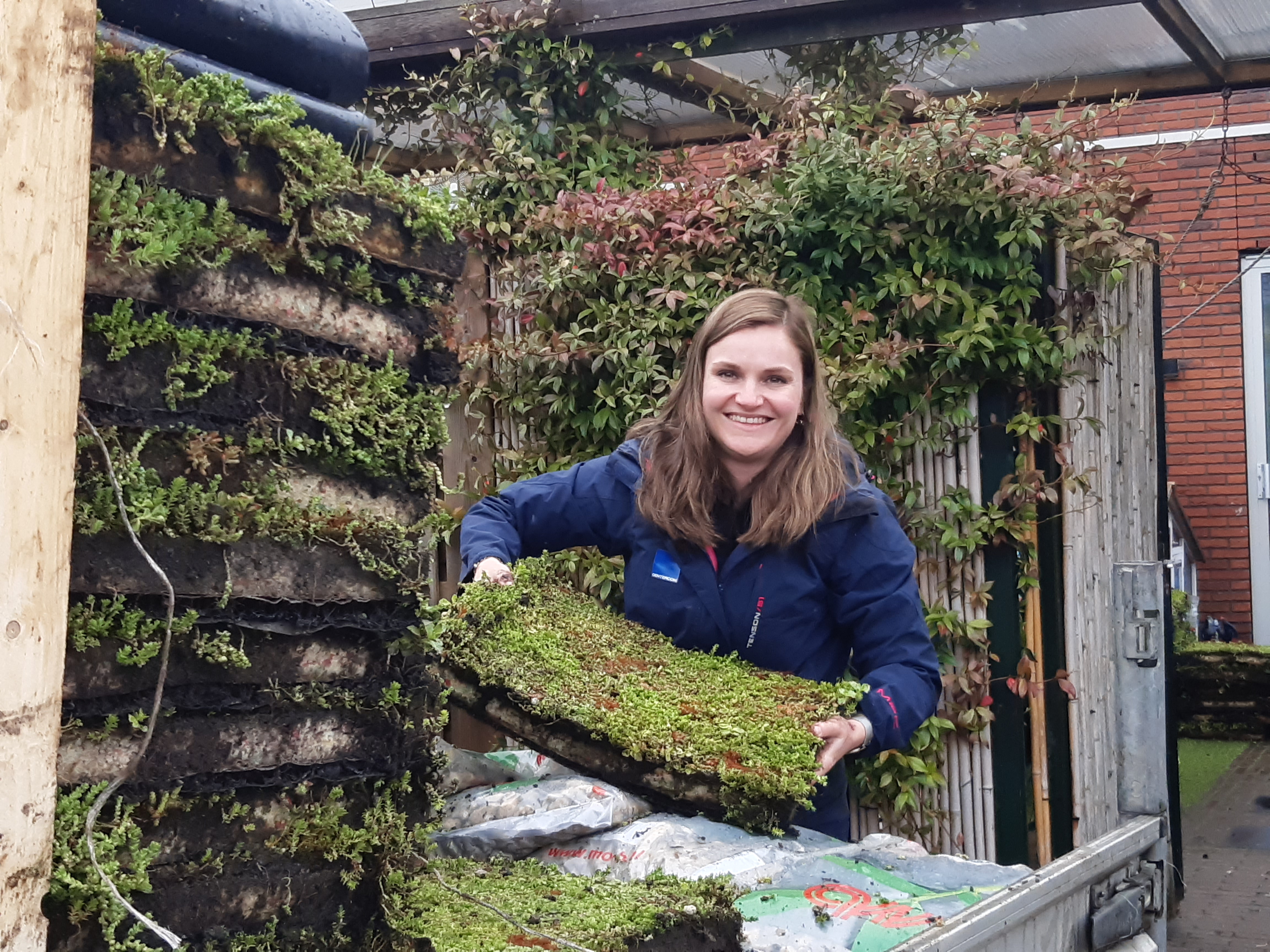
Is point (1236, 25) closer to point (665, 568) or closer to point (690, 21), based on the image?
point (690, 21)

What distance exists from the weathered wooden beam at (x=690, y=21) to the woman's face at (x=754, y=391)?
263 centimetres

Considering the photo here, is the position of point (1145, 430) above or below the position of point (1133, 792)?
above

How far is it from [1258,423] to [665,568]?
322 inches

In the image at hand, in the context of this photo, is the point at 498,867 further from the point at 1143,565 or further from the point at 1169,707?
the point at 1169,707

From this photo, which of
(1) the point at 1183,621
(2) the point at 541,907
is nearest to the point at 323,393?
(2) the point at 541,907

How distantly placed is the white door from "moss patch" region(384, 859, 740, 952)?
8.80 metres

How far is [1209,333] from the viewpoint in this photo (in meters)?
9.30

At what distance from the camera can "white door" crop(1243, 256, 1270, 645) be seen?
918 centimetres

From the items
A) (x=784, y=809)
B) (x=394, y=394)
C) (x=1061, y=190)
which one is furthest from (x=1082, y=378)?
(x=394, y=394)

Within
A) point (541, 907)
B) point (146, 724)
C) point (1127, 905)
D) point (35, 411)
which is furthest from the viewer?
point (1127, 905)

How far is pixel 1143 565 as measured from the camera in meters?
2.70

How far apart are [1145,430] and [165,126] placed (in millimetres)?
4204

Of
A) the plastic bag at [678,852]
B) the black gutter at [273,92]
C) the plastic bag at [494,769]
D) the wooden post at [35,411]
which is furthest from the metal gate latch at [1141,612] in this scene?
the wooden post at [35,411]

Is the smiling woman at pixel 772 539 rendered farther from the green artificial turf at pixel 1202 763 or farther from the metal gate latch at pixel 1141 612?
the green artificial turf at pixel 1202 763
